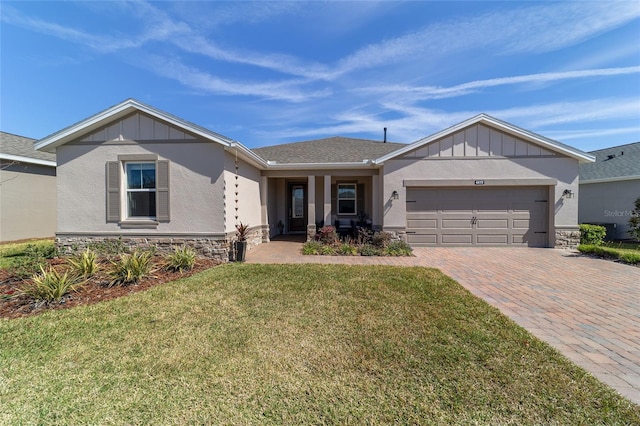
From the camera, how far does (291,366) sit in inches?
113

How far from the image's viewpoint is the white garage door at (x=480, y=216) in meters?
10.0

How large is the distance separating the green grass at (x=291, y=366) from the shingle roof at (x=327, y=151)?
324 inches

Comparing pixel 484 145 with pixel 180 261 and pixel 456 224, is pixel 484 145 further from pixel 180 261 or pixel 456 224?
pixel 180 261

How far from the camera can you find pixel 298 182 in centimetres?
1383

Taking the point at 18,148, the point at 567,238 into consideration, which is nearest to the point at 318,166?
the point at 567,238

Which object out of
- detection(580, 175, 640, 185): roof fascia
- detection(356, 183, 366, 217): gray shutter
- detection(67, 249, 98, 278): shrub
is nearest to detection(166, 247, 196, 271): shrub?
detection(67, 249, 98, 278): shrub

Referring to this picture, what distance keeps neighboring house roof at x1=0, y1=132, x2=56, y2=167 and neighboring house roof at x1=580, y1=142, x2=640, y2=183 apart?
27.3m

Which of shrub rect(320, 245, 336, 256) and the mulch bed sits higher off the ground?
shrub rect(320, 245, 336, 256)

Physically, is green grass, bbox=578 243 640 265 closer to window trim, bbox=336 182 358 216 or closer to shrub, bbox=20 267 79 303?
window trim, bbox=336 182 358 216

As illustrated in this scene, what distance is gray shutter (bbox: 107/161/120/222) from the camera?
322 inches

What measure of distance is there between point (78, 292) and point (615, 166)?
23.1 metres

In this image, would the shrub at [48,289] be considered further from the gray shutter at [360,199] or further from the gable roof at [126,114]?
the gray shutter at [360,199]

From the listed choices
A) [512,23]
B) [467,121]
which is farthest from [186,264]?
[512,23]

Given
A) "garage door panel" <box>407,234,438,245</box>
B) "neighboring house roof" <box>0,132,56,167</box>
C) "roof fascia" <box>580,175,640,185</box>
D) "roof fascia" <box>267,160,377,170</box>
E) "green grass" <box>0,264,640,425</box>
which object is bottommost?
"green grass" <box>0,264,640,425</box>
